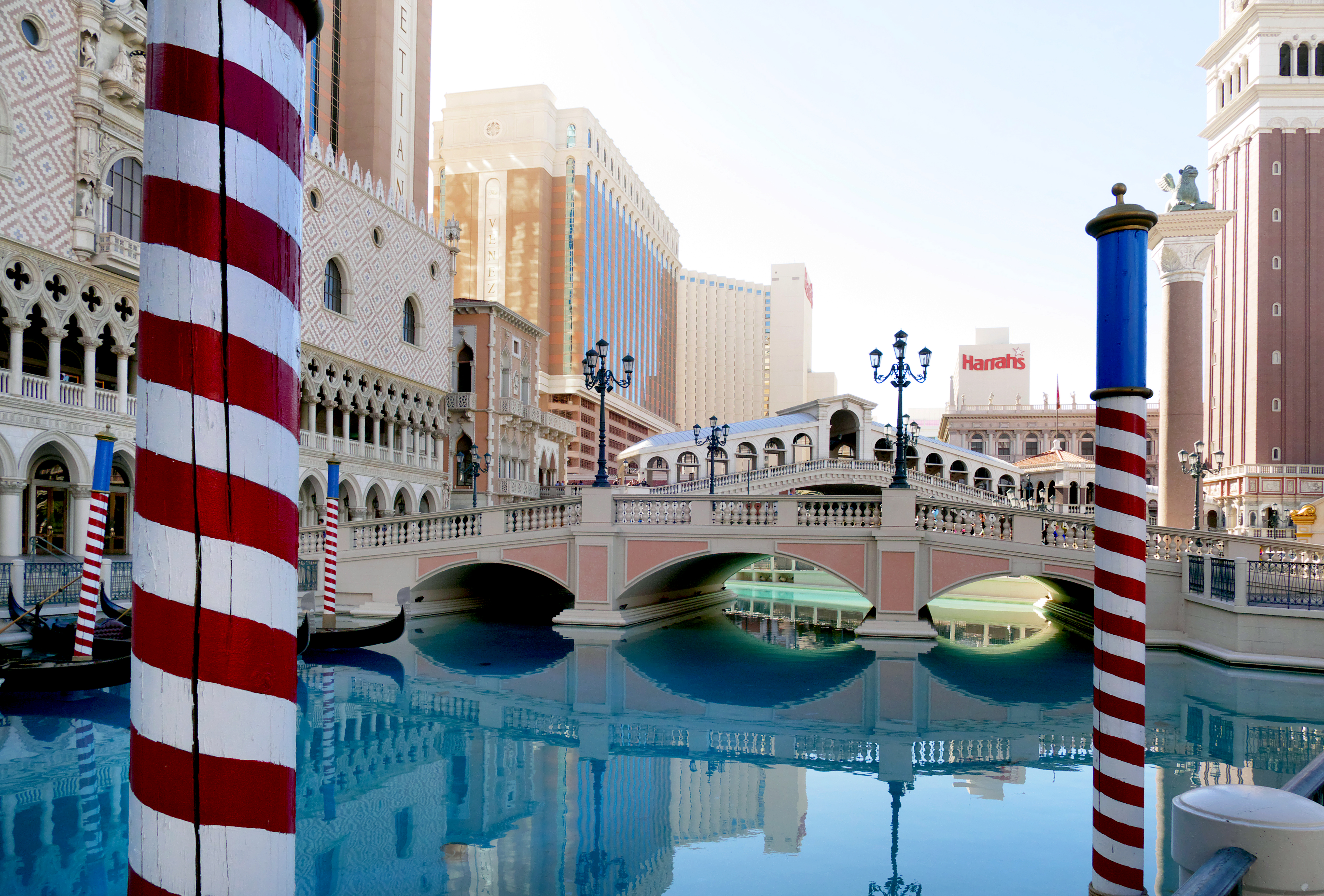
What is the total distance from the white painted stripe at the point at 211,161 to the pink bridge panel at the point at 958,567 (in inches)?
575

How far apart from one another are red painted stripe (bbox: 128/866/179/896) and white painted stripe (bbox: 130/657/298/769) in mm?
192

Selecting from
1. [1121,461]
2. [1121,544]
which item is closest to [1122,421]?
[1121,461]

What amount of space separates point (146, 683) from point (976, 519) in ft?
49.5

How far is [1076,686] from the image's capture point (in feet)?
39.7

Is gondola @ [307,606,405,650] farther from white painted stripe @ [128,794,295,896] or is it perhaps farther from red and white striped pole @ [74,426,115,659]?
white painted stripe @ [128,794,295,896]

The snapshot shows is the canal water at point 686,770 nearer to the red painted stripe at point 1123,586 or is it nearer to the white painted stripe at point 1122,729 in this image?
the white painted stripe at point 1122,729

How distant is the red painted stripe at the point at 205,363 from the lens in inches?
51.9

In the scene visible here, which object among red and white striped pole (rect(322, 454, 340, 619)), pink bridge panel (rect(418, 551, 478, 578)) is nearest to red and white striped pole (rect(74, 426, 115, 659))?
red and white striped pole (rect(322, 454, 340, 619))

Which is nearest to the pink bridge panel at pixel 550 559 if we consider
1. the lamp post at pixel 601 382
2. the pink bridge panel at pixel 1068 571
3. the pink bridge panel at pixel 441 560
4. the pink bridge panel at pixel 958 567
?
the pink bridge panel at pixel 441 560

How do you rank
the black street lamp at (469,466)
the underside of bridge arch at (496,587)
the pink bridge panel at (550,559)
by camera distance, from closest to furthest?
the pink bridge panel at (550,559) < the underside of bridge arch at (496,587) < the black street lamp at (469,466)

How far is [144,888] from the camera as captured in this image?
1.32 m

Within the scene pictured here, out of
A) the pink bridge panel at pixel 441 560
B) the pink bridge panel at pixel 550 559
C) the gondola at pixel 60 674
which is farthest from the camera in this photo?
the pink bridge panel at pixel 441 560

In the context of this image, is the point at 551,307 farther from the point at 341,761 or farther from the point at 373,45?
the point at 341,761

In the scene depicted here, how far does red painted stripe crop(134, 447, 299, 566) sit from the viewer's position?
4.36ft
